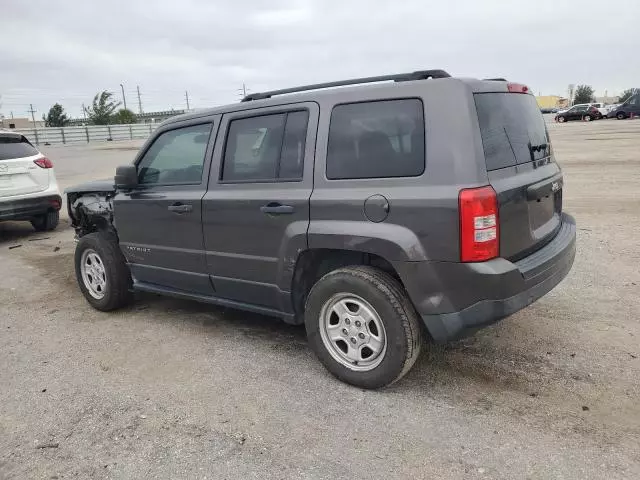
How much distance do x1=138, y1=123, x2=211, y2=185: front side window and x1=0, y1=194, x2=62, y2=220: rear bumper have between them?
175 inches

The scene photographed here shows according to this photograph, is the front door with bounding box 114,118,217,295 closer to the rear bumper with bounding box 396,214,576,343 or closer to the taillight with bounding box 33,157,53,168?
the rear bumper with bounding box 396,214,576,343

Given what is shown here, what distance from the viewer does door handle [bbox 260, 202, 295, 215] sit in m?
3.45

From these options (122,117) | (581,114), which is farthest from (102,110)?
(581,114)

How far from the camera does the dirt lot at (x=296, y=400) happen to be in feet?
8.63

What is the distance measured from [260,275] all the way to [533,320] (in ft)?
7.24

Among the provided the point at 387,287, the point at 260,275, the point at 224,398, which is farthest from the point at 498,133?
the point at 224,398

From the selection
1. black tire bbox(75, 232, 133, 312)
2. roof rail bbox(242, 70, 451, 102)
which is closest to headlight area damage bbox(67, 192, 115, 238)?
black tire bbox(75, 232, 133, 312)

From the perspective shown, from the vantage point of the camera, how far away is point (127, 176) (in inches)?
172

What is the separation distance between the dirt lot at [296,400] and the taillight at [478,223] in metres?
0.92

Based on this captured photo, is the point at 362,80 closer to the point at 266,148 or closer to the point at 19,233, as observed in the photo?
the point at 266,148

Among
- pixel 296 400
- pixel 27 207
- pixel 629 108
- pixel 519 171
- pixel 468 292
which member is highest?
pixel 629 108

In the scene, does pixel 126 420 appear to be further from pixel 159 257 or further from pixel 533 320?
pixel 533 320

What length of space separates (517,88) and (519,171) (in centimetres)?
65

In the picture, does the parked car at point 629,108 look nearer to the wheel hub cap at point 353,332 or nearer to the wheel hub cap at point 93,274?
the wheel hub cap at point 93,274
